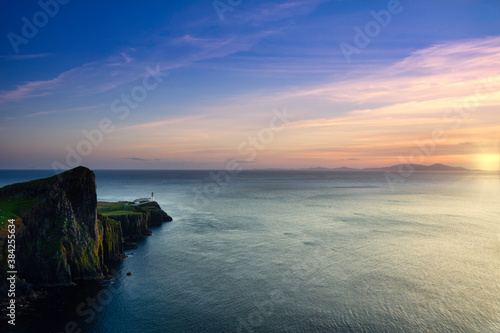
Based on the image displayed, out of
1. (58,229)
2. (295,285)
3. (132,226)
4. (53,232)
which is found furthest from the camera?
(132,226)

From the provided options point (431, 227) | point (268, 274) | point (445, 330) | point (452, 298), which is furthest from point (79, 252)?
point (431, 227)

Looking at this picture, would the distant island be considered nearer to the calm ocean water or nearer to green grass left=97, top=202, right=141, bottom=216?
the calm ocean water

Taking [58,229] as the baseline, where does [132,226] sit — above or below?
below

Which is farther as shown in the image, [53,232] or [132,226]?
[132,226]

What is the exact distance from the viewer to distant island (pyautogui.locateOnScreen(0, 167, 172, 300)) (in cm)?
4209

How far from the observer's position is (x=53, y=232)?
148 ft

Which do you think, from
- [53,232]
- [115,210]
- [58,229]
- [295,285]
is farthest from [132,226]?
[295,285]

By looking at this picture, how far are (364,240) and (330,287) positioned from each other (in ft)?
110

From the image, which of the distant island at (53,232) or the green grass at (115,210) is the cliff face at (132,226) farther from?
the distant island at (53,232)

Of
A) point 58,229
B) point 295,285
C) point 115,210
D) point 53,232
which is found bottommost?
point 295,285

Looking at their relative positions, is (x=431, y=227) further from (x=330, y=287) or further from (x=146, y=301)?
(x=146, y=301)

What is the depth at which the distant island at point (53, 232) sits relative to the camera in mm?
42094

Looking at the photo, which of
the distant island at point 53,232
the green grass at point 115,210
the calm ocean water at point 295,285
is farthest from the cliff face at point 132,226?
the distant island at point 53,232

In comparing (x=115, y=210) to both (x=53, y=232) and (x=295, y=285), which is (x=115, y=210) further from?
(x=295, y=285)
